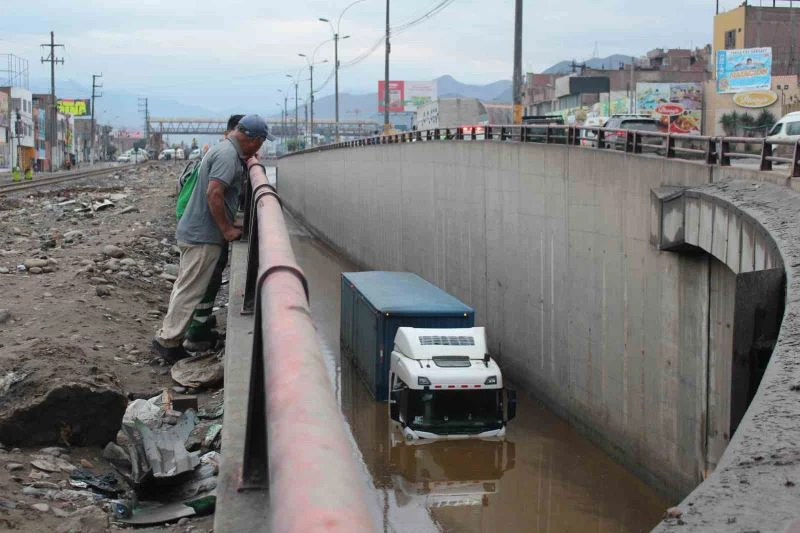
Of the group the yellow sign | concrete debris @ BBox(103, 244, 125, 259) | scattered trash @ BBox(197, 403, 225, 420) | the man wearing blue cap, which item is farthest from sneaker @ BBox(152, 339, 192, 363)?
the yellow sign

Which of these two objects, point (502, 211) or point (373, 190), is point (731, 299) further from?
point (373, 190)

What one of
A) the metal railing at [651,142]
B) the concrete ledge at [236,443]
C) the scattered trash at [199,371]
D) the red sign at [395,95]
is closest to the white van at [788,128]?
the metal railing at [651,142]

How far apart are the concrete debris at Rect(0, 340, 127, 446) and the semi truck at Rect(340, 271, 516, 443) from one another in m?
9.69

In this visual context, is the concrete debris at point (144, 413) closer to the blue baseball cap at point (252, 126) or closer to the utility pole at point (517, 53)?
the blue baseball cap at point (252, 126)

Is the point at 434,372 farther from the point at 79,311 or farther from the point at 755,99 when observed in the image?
the point at 755,99

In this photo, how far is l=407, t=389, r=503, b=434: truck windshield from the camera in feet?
58.3

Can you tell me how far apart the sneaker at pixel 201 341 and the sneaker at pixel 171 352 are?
7 cm

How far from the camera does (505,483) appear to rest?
58.0ft

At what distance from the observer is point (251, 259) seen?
20.2 ft

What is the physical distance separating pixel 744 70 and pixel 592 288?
45.4m

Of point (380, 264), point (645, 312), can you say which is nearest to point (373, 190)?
point (380, 264)

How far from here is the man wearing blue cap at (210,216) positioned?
8430 mm

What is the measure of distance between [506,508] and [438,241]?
17.0 m

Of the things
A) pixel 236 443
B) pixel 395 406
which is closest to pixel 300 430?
pixel 236 443
